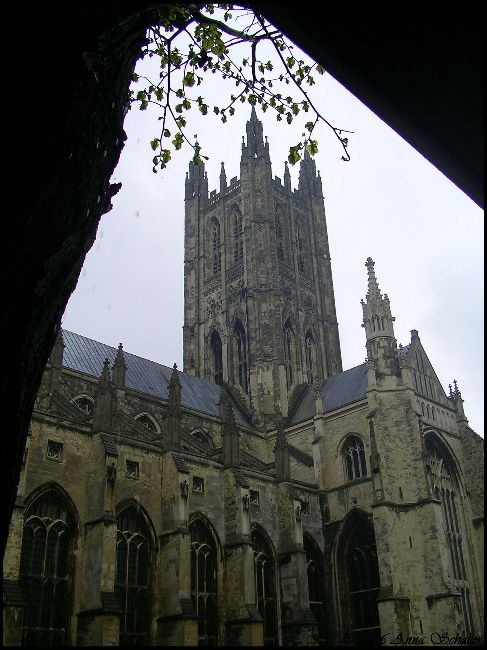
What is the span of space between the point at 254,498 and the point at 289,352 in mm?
14863

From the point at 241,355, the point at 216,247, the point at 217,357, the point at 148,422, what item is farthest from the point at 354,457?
the point at 216,247

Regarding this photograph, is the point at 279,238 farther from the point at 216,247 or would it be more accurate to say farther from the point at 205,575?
the point at 205,575

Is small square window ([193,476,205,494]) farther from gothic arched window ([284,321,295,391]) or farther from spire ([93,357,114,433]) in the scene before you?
gothic arched window ([284,321,295,391])

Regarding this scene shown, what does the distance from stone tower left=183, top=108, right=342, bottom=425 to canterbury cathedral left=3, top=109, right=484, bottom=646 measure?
17cm

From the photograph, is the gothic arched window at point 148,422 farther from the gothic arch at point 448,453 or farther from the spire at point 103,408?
the gothic arch at point 448,453

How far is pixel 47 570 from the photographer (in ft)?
60.8

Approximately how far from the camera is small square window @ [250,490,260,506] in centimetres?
2561

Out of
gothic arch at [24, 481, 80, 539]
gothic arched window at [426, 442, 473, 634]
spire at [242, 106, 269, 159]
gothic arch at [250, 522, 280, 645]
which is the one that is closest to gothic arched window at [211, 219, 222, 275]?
spire at [242, 106, 269, 159]

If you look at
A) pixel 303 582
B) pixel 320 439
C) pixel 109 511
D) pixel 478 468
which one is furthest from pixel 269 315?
pixel 109 511

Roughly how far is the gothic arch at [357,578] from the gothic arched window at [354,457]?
211 cm

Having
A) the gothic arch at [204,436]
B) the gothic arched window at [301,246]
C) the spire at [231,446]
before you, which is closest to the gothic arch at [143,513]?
the spire at [231,446]

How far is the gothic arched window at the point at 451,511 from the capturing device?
2681cm

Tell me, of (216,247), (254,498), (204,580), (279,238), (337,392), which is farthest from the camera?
(216,247)

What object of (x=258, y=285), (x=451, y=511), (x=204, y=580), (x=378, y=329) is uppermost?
(x=258, y=285)
